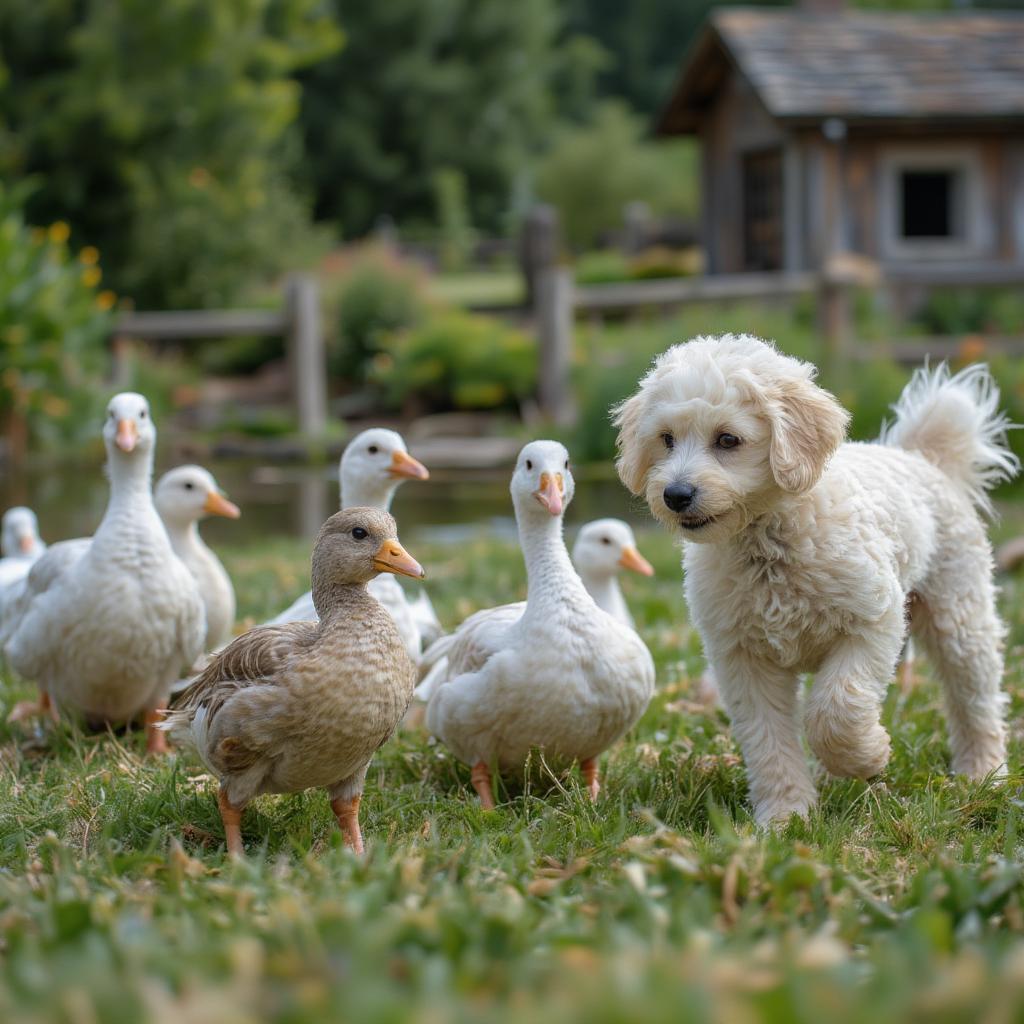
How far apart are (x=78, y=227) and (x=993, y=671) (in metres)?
17.9

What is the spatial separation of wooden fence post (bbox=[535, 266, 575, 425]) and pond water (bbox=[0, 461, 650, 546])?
2104 mm

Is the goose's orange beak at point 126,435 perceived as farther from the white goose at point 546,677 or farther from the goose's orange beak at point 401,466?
the white goose at point 546,677

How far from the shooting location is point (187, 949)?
8.16ft

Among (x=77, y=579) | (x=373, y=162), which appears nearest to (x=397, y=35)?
(x=373, y=162)

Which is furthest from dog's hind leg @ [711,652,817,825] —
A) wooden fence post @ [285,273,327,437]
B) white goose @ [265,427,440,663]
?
wooden fence post @ [285,273,327,437]

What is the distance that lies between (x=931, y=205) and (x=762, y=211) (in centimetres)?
241

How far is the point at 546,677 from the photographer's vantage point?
446 cm

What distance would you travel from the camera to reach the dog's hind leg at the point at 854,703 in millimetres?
4172

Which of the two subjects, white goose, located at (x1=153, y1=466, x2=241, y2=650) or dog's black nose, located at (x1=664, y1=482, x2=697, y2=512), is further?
white goose, located at (x1=153, y1=466, x2=241, y2=650)

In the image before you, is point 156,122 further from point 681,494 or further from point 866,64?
point 681,494

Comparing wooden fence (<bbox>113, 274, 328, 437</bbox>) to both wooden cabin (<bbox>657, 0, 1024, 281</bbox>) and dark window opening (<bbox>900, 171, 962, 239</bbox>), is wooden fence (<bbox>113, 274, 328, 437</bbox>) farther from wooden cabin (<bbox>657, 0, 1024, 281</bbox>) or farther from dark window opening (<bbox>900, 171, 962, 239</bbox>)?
dark window opening (<bbox>900, 171, 962, 239</bbox>)

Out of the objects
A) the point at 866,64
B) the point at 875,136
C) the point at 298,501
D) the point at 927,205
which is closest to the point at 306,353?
the point at 298,501

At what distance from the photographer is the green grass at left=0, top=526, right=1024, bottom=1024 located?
2.09 m

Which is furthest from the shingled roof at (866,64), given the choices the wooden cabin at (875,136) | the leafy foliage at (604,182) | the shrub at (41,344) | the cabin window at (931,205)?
the leafy foliage at (604,182)
